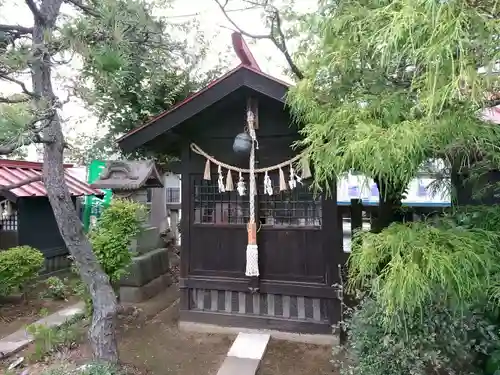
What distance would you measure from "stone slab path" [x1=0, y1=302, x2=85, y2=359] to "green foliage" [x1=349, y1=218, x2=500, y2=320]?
5.03m

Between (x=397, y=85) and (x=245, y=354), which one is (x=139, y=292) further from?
(x=397, y=85)

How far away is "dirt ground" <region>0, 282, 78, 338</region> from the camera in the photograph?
6.03m

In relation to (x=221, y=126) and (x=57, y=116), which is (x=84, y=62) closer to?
(x=57, y=116)

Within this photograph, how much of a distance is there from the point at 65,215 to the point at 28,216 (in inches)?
240

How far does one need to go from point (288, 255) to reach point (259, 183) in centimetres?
112

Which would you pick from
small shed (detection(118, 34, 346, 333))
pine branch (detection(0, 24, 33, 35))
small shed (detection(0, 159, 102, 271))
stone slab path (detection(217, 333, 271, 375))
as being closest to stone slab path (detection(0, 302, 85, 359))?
small shed (detection(118, 34, 346, 333))

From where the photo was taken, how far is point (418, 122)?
187 centimetres

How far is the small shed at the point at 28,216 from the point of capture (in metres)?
8.38

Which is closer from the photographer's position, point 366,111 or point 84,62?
point 366,111

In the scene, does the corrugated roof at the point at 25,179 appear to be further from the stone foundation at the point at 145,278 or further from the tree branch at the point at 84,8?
the tree branch at the point at 84,8

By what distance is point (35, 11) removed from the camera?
11.7 ft

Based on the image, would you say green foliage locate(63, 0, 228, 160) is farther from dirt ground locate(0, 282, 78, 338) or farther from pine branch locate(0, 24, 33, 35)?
dirt ground locate(0, 282, 78, 338)

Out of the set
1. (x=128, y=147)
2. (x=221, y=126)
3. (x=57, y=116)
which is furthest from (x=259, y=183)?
(x=57, y=116)

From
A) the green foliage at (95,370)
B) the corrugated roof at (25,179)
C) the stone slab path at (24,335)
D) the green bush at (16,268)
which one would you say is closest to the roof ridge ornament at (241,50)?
the green foliage at (95,370)
